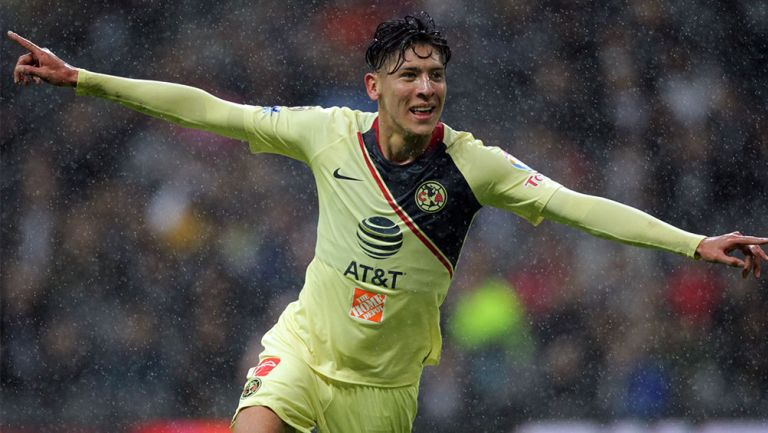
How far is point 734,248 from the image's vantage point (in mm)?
3875

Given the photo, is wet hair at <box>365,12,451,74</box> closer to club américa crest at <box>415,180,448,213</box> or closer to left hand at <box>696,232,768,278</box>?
club américa crest at <box>415,180,448,213</box>

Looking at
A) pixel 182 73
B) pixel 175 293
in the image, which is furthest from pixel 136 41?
pixel 175 293

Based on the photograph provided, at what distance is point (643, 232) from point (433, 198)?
80cm

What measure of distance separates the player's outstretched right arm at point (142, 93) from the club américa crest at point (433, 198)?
0.73 metres

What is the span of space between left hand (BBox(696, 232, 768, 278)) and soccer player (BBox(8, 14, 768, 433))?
552 millimetres

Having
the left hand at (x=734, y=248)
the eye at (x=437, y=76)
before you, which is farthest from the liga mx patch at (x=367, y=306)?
the left hand at (x=734, y=248)

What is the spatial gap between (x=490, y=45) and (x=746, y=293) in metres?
2.60

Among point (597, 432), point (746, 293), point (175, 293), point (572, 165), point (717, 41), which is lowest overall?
point (597, 432)

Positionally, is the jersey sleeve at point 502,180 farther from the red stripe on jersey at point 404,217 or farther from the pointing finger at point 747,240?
the pointing finger at point 747,240

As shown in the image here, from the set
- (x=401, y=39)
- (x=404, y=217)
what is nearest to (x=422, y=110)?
(x=401, y=39)

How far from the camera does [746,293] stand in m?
8.54

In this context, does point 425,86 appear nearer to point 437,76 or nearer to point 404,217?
point 437,76

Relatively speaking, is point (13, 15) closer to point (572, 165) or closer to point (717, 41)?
point (572, 165)

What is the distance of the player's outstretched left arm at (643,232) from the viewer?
3871 millimetres
